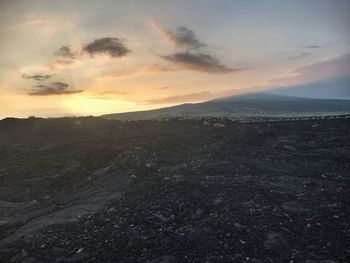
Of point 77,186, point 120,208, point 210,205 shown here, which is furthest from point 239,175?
point 77,186

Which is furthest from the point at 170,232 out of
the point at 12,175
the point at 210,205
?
the point at 12,175

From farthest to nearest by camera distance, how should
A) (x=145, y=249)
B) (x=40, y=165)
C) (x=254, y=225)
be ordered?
1. (x=40, y=165)
2. (x=254, y=225)
3. (x=145, y=249)

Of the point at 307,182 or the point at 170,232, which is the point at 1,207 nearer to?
the point at 170,232

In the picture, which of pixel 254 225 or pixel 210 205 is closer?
pixel 254 225

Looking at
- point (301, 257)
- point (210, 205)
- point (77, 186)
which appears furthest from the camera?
point (77, 186)

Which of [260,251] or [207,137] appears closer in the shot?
[260,251]

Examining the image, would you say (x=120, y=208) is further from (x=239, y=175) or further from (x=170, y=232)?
(x=239, y=175)
